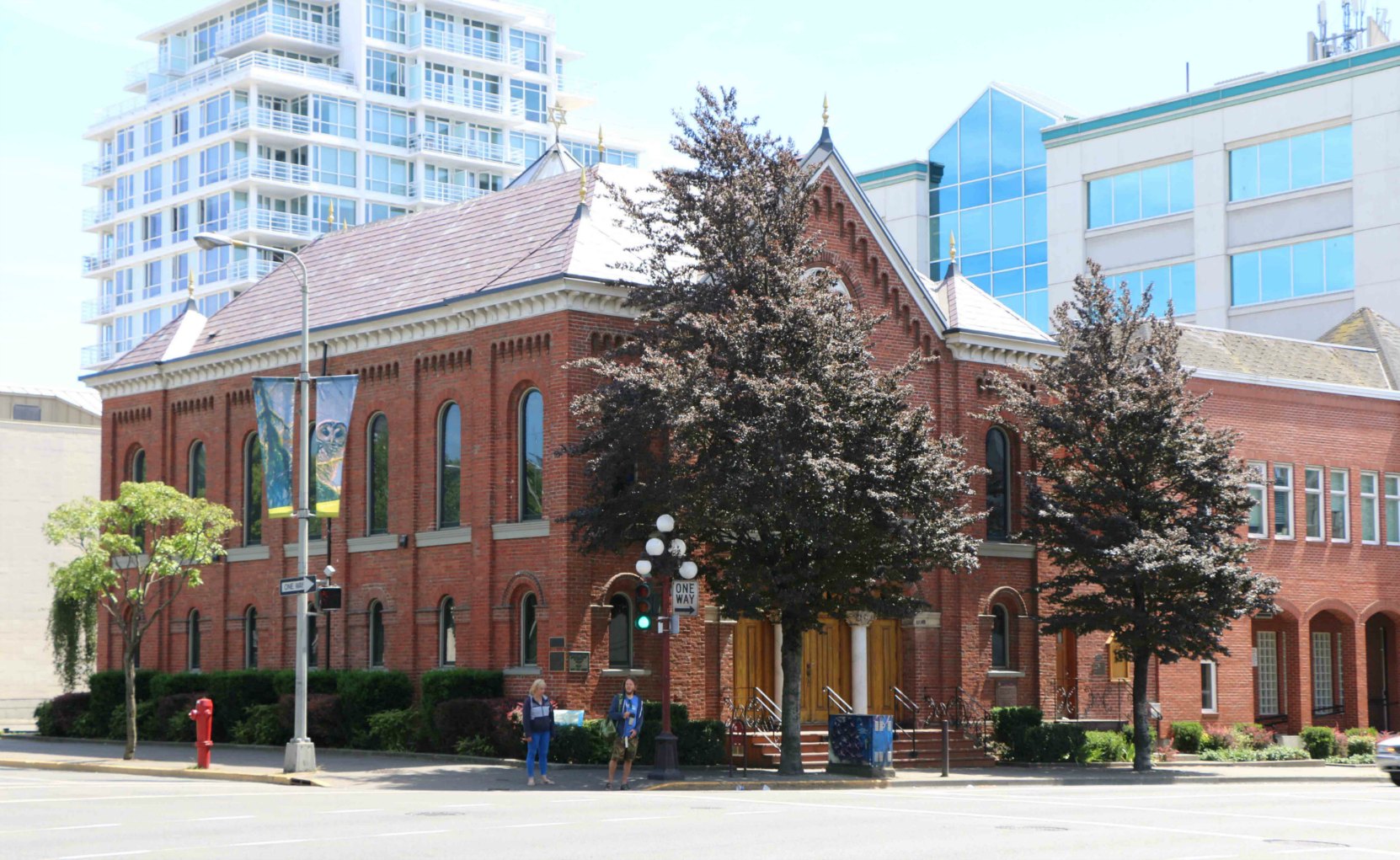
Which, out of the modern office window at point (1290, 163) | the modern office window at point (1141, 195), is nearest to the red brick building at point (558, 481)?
the modern office window at point (1290, 163)

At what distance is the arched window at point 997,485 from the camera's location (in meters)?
41.9

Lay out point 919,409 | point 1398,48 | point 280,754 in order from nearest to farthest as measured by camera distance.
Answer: point 919,409, point 280,754, point 1398,48

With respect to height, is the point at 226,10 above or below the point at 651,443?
above

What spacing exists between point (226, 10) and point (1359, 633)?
7586 centimetres

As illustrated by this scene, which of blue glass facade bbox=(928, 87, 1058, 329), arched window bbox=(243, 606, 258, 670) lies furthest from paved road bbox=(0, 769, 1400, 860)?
blue glass facade bbox=(928, 87, 1058, 329)

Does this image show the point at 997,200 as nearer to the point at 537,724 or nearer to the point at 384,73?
the point at 384,73

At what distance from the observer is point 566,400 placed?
115ft

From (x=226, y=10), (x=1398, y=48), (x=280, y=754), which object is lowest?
(x=280, y=754)

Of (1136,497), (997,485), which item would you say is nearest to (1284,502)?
(997,485)

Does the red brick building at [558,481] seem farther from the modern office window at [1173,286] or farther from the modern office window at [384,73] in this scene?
the modern office window at [384,73]

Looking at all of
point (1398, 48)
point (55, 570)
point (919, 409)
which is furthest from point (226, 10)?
point (919, 409)

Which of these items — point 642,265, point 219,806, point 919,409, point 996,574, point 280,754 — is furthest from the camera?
point 996,574

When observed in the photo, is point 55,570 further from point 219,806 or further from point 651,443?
point 219,806

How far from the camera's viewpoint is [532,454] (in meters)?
36.6
